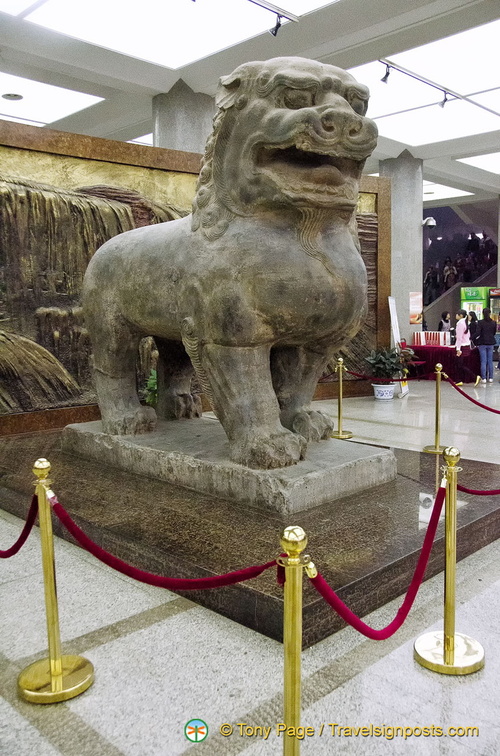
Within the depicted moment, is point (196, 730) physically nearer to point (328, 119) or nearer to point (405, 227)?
point (328, 119)

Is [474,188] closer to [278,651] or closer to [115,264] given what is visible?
[115,264]

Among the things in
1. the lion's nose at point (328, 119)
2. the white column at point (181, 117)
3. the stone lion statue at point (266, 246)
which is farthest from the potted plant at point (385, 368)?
the lion's nose at point (328, 119)

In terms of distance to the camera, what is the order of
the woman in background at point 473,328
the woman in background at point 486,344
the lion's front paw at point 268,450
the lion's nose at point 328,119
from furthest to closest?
the woman in background at point 473,328 → the woman in background at point 486,344 → the lion's front paw at point 268,450 → the lion's nose at point 328,119

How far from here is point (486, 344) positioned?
12031 mm

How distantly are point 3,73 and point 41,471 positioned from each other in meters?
8.21

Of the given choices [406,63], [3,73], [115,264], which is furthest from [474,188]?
[115,264]

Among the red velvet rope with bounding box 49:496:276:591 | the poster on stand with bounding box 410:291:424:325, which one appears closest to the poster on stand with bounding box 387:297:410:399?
the poster on stand with bounding box 410:291:424:325

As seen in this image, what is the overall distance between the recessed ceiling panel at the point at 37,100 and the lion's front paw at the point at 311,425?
288 inches

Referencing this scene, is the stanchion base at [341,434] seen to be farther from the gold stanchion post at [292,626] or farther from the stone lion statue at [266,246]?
the gold stanchion post at [292,626]

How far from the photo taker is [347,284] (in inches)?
139

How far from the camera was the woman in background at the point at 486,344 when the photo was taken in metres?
12.0

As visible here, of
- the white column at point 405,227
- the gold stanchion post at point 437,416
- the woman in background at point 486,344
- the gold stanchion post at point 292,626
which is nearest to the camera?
the gold stanchion post at point 292,626

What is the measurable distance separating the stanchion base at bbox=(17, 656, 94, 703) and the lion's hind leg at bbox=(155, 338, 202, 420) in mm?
2826

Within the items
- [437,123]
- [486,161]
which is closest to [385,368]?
[437,123]
